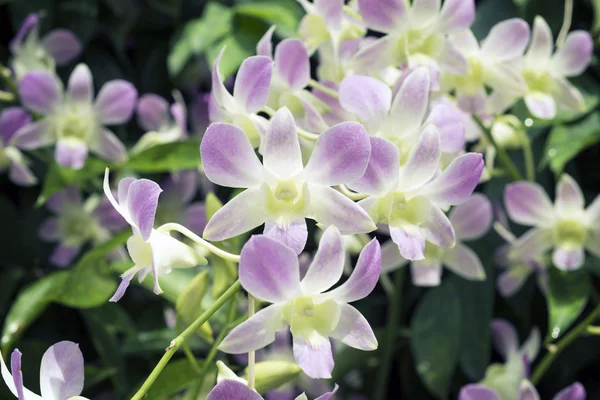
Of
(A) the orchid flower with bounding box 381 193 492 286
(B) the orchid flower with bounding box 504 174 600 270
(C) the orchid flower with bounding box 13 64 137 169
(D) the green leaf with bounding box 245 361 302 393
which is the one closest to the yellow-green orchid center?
(B) the orchid flower with bounding box 504 174 600 270

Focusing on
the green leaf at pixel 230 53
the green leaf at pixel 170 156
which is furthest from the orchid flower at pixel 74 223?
the green leaf at pixel 230 53

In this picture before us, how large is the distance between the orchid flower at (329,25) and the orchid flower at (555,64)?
0.25 m

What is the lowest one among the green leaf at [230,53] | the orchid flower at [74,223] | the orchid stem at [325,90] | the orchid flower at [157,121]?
the orchid flower at [74,223]

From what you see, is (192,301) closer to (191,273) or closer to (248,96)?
(248,96)

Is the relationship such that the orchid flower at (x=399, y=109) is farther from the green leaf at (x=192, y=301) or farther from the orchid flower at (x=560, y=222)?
the orchid flower at (x=560, y=222)

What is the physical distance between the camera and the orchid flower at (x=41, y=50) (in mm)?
1104

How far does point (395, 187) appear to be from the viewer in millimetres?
575

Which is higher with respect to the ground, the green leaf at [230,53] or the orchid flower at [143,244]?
the orchid flower at [143,244]

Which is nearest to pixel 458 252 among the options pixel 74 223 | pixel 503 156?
pixel 503 156

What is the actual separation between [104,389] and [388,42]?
2.37 ft

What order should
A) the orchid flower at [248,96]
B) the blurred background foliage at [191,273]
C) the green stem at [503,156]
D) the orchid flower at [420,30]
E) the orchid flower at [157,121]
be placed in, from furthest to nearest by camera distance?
the orchid flower at [157,121] → the blurred background foliage at [191,273] → the green stem at [503,156] → the orchid flower at [420,30] → the orchid flower at [248,96]

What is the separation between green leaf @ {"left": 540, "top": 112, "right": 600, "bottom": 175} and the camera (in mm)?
916

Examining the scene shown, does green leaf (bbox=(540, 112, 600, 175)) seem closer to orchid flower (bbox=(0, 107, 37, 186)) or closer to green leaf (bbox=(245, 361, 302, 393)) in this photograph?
green leaf (bbox=(245, 361, 302, 393))

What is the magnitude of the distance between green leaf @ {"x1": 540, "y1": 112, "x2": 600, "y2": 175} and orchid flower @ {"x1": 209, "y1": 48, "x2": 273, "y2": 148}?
17.3 inches
